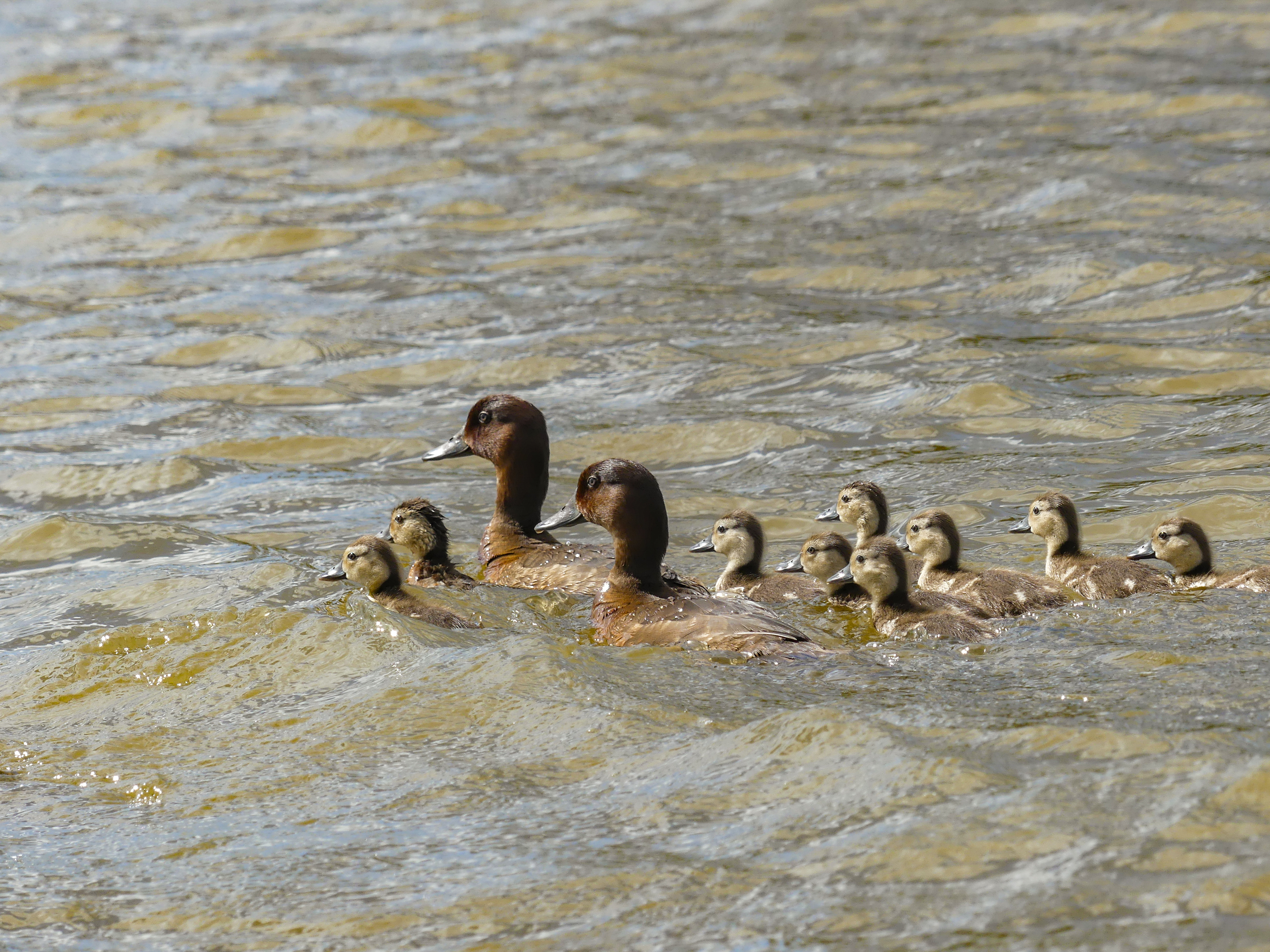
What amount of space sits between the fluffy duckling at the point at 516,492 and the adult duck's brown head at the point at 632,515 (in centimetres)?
67

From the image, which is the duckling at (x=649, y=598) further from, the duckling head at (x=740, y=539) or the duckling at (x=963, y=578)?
the duckling at (x=963, y=578)

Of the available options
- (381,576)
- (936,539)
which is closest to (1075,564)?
(936,539)

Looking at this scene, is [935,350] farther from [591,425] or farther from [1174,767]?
[1174,767]

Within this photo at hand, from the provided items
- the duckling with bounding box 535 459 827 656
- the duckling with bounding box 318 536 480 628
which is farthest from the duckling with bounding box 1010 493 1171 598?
the duckling with bounding box 318 536 480 628

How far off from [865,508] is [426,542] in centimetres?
189

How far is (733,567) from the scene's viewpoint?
24.4 feet

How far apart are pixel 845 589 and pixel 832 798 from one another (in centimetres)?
238

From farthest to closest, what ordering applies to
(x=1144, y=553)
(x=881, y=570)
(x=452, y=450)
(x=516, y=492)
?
(x=452, y=450) → (x=516, y=492) → (x=1144, y=553) → (x=881, y=570)

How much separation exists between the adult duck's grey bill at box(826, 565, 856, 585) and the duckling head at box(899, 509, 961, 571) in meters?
0.38

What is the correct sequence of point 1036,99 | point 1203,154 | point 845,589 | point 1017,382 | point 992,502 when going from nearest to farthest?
point 845,589 → point 992,502 → point 1017,382 → point 1203,154 → point 1036,99

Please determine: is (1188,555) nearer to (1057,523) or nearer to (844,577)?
(1057,523)

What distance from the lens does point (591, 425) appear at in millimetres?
10141

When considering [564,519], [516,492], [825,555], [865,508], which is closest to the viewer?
[825,555]

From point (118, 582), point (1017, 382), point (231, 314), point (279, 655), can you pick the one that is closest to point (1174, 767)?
point (279, 655)
